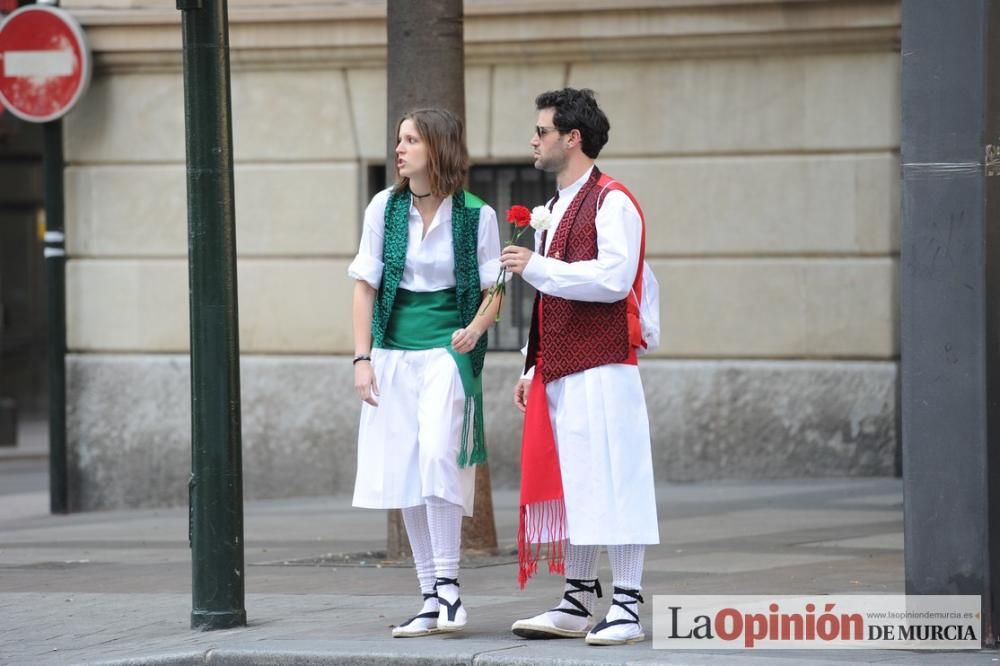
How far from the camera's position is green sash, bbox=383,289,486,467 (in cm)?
630

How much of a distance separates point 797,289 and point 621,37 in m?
2.22

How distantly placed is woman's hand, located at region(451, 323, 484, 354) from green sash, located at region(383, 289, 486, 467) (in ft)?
0.28

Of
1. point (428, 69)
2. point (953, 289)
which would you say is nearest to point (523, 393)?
point (953, 289)

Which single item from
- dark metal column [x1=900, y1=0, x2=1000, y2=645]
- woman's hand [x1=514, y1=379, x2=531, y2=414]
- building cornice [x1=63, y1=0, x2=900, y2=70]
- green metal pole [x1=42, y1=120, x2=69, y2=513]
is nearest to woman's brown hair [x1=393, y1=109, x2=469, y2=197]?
woman's hand [x1=514, y1=379, x2=531, y2=414]

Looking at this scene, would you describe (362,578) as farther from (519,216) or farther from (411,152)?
(519,216)

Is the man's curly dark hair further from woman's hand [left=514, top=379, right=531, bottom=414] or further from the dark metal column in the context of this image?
the dark metal column

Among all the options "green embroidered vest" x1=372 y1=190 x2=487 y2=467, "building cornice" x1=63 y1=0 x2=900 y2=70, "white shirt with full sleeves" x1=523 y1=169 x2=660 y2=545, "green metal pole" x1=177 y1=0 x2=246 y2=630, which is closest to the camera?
"white shirt with full sleeves" x1=523 y1=169 x2=660 y2=545

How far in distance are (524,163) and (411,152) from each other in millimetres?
6642

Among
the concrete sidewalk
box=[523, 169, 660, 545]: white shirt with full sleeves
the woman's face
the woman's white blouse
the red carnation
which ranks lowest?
the concrete sidewalk

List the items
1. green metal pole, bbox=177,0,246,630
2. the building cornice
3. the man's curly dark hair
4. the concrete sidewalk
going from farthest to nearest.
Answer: the building cornice, green metal pole, bbox=177,0,246,630, the man's curly dark hair, the concrete sidewalk

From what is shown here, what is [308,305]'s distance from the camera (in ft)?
43.0

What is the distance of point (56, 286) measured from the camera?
42.7 ft

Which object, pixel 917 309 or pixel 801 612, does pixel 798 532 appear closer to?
pixel 801 612

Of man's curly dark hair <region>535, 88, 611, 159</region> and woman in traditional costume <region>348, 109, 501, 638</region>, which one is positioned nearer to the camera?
man's curly dark hair <region>535, 88, 611, 159</region>
